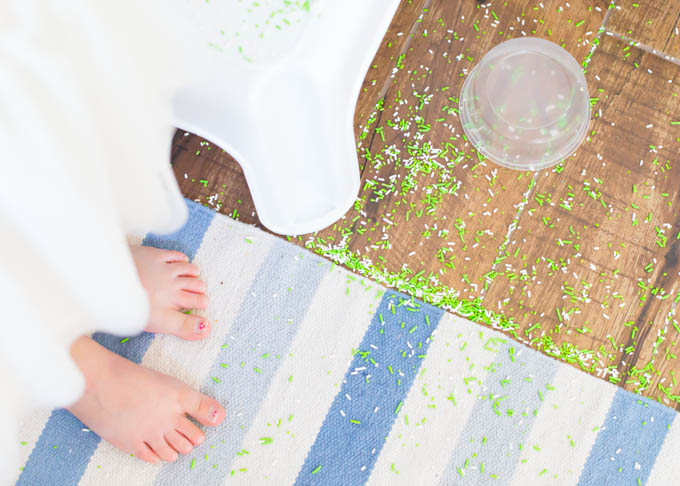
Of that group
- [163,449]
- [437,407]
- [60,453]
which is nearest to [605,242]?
[437,407]

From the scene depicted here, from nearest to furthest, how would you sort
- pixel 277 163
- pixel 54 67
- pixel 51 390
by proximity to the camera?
pixel 54 67 → pixel 51 390 → pixel 277 163

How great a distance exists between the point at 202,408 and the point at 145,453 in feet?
0.32

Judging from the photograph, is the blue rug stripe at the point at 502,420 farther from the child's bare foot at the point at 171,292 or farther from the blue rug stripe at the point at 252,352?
the child's bare foot at the point at 171,292

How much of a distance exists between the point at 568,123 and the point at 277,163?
0.41m

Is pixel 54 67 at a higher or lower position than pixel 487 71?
lower

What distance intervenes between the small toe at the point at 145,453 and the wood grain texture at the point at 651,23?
871mm

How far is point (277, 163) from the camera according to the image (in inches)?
28.7

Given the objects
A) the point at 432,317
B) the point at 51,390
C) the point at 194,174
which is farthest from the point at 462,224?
the point at 51,390

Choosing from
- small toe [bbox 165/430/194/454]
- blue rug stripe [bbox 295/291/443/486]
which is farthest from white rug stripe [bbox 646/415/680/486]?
small toe [bbox 165/430/194/454]

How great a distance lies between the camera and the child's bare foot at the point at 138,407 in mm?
743

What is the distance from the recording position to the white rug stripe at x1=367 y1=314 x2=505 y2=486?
78 cm

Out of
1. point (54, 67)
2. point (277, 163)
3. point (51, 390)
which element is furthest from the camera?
point (277, 163)

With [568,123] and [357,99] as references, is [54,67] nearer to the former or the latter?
[357,99]

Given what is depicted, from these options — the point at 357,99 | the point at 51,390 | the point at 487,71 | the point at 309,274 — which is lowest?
the point at 51,390
